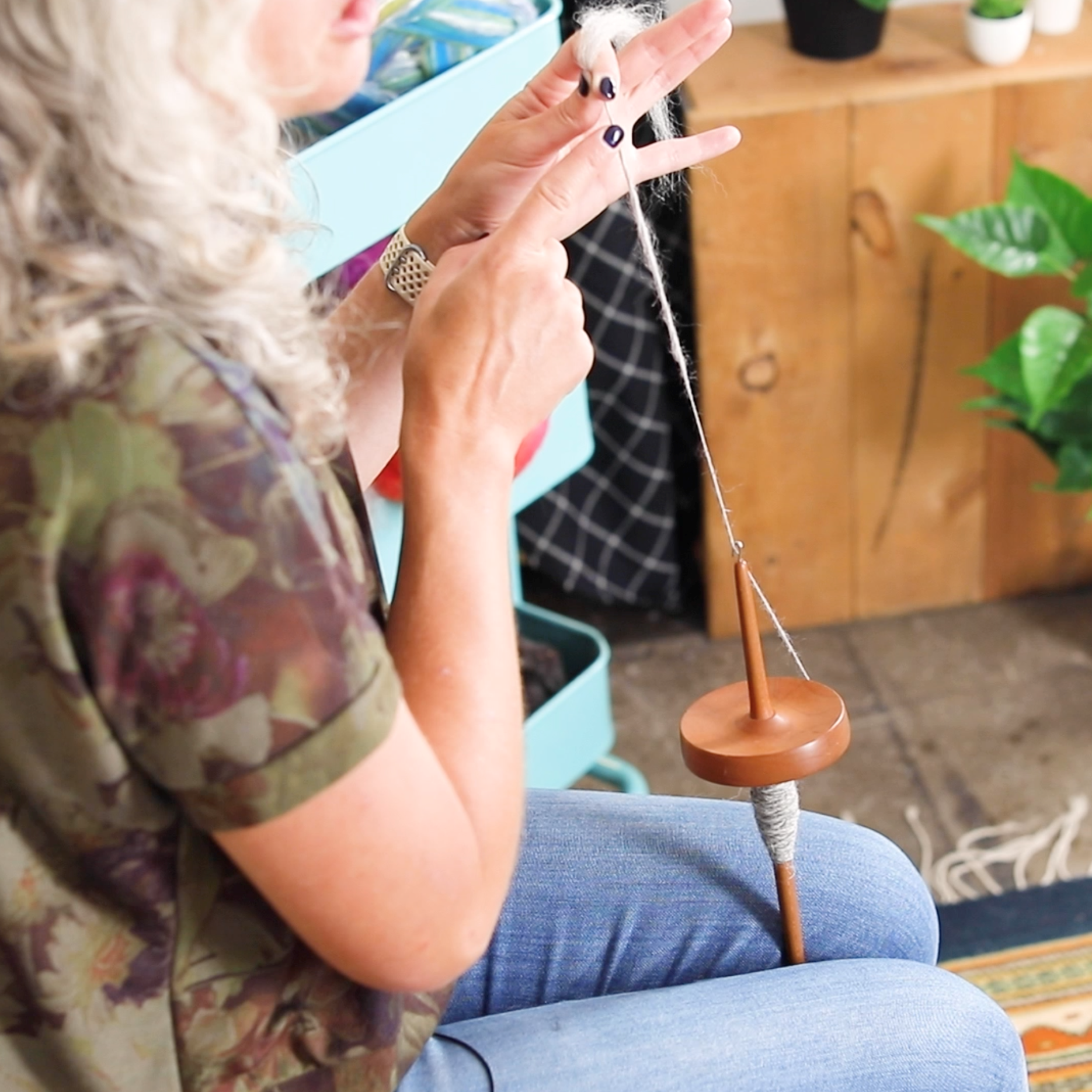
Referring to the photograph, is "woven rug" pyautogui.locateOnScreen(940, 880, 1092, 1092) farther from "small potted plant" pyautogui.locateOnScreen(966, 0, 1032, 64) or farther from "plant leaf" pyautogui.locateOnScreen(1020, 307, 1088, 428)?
"small potted plant" pyautogui.locateOnScreen(966, 0, 1032, 64)

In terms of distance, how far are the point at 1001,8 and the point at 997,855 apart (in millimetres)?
948

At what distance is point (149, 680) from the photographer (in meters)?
0.56

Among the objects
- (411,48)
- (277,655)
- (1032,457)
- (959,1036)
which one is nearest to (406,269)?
(411,48)

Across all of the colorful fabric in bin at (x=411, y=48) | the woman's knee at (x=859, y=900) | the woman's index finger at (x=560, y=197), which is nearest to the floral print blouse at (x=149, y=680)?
the woman's index finger at (x=560, y=197)

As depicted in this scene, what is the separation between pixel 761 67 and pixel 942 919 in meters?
0.99

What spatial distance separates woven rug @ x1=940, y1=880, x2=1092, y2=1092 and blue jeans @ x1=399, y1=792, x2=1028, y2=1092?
1.63 ft

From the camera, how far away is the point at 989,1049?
828 millimetres

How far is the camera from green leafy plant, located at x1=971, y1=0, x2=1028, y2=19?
5.32 feet

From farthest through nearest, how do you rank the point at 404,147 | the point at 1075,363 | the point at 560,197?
the point at 1075,363 < the point at 404,147 < the point at 560,197

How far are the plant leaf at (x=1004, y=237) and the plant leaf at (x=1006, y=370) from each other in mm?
99

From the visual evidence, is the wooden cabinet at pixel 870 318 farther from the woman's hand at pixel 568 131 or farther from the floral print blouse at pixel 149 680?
the floral print blouse at pixel 149 680

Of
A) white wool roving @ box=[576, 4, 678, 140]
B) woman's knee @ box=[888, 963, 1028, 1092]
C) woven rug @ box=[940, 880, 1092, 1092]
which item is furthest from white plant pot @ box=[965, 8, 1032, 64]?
woman's knee @ box=[888, 963, 1028, 1092]

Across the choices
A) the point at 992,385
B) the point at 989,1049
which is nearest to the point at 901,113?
the point at 992,385

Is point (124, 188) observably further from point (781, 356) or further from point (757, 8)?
point (757, 8)
